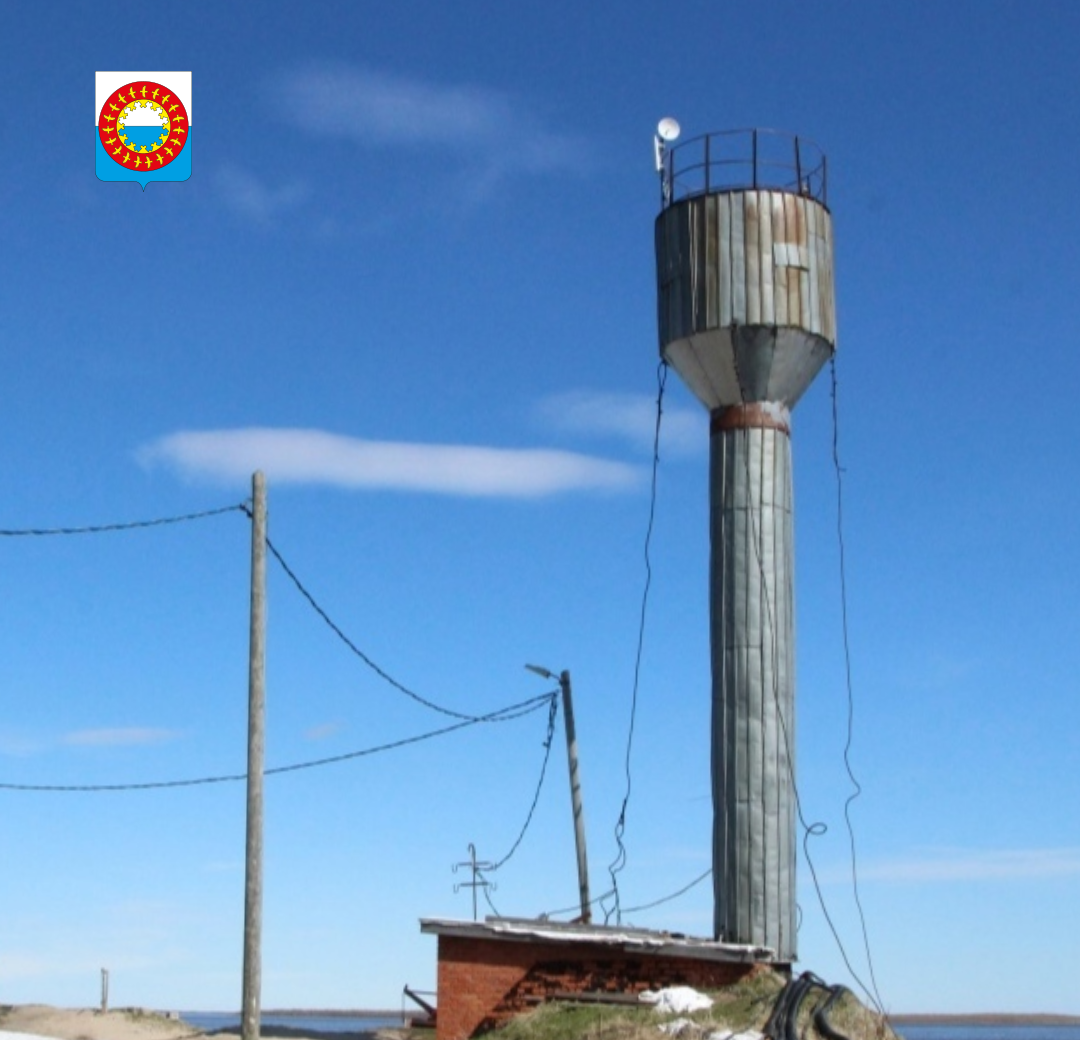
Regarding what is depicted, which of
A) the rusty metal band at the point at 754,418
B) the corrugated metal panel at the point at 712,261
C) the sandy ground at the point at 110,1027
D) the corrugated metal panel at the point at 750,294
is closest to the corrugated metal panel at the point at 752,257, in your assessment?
the corrugated metal panel at the point at 750,294

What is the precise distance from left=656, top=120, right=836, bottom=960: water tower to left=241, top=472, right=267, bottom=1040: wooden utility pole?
392 inches

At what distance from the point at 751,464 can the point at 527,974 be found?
9751 millimetres

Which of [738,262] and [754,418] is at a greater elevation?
[738,262]

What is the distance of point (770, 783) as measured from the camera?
32.0 m

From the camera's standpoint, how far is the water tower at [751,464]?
31859mm

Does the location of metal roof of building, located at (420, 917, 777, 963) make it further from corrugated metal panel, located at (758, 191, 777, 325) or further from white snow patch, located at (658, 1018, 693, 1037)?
corrugated metal panel, located at (758, 191, 777, 325)

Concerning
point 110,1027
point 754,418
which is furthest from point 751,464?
point 110,1027

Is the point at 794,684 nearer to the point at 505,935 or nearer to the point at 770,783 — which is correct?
the point at 770,783

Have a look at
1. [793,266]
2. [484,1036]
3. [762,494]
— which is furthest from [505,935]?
[793,266]

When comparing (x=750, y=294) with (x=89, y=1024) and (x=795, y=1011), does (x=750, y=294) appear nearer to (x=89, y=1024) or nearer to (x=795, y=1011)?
(x=795, y=1011)

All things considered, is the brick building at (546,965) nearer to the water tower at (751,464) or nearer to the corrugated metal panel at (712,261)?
the water tower at (751,464)

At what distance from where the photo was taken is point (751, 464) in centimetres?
3306

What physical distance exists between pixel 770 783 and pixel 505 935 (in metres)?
5.33

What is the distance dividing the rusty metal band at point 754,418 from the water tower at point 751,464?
0.02m
